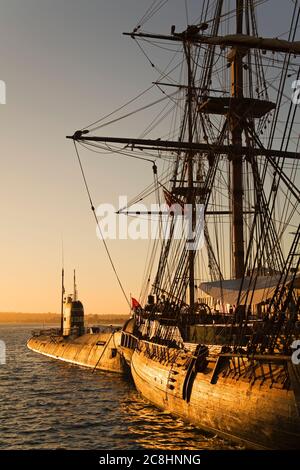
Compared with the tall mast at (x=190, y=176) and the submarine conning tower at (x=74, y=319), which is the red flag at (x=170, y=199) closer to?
the tall mast at (x=190, y=176)

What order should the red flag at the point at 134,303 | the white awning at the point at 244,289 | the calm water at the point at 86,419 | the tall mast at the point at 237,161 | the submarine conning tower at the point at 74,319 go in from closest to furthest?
1. the calm water at the point at 86,419
2. the white awning at the point at 244,289
3. the tall mast at the point at 237,161
4. the red flag at the point at 134,303
5. the submarine conning tower at the point at 74,319

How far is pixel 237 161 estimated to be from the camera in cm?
3216

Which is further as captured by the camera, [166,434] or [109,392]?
[109,392]

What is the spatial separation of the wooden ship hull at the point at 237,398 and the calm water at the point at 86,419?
757 mm

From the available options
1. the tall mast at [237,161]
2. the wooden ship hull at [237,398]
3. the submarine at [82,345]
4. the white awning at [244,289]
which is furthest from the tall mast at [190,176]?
the wooden ship hull at [237,398]

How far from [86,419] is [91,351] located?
29.4 meters

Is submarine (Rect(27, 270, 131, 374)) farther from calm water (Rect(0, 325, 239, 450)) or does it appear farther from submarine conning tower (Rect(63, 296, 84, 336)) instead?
calm water (Rect(0, 325, 239, 450))

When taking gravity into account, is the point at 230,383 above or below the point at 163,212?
below

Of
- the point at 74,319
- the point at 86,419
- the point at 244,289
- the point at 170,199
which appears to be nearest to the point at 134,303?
the point at 170,199

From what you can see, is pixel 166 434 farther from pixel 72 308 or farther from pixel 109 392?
pixel 72 308

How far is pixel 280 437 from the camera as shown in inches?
615

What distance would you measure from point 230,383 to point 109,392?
63.7ft

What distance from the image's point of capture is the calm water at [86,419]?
21078mm
